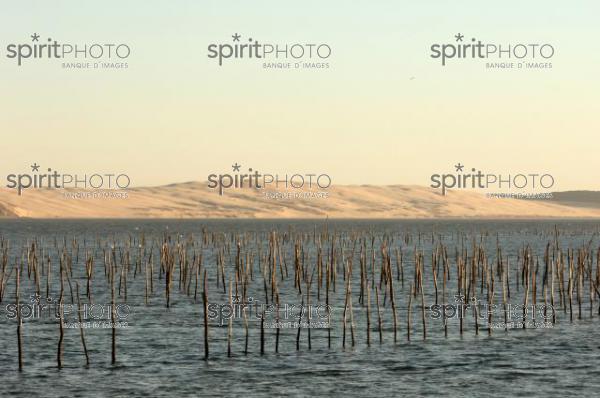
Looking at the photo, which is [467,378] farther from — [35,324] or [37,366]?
[35,324]

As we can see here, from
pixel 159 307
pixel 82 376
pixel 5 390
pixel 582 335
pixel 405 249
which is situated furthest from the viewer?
pixel 405 249

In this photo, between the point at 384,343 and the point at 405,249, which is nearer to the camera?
the point at 384,343

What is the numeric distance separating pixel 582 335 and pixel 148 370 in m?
13.9

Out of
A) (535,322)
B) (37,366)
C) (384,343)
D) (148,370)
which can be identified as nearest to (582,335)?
(535,322)

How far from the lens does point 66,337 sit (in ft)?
109

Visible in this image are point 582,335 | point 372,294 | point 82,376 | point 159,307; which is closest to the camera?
point 82,376

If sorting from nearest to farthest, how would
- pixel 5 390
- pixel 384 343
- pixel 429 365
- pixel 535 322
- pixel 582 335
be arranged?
1. pixel 5 390
2. pixel 429 365
3. pixel 384 343
4. pixel 582 335
5. pixel 535 322

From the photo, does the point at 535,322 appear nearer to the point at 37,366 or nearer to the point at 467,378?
the point at 467,378

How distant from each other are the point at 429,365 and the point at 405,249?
70.3 m

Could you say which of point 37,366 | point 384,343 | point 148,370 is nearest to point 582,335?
point 384,343

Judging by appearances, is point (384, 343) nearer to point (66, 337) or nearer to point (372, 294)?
point (66, 337)

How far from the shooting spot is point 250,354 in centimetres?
2994

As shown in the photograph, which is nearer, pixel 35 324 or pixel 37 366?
pixel 37 366

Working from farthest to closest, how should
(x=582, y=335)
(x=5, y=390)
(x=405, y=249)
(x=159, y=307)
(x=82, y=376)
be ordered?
(x=405, y=249), (x=159, y=307), (x=582, y=335), (x=82, y=376), (x=5, y=390)
